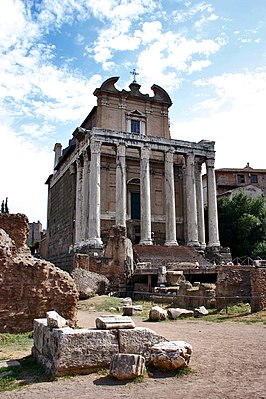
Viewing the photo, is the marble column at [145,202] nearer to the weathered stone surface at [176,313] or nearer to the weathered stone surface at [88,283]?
the weathered stone surface at [88,283]

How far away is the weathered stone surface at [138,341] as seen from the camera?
6.32 metres

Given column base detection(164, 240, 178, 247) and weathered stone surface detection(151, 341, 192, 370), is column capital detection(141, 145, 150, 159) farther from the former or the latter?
weathered stone surface detection(151, 341, 192, 370)

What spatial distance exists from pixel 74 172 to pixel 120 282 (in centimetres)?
1841

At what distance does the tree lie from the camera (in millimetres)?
38250

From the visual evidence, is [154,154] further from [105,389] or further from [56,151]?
[105,389]

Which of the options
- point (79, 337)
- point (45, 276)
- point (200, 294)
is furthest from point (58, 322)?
point (200, 294)

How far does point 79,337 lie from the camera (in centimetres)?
605

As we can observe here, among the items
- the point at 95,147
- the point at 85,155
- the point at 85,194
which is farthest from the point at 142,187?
the point at 85,155

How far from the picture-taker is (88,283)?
20.8 meters

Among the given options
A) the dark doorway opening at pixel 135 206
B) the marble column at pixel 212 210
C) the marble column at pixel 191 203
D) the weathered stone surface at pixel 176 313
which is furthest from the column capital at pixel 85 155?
the weathered stone surface at pixel 176 313

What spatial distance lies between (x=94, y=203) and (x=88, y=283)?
12533mm

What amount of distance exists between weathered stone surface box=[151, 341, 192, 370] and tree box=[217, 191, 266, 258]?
3267 centimetres

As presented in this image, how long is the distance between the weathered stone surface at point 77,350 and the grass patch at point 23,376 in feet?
0.44

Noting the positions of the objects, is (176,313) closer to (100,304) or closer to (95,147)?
(100,304)
